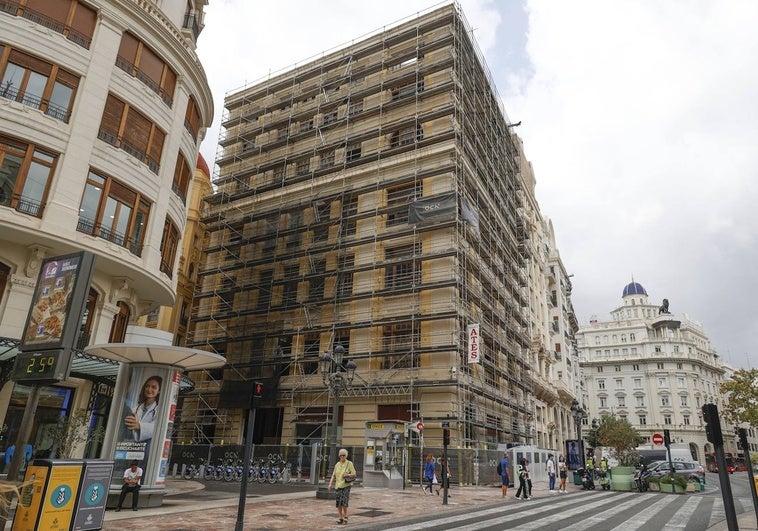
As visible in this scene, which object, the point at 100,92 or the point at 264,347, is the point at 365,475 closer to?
the point at 264,347

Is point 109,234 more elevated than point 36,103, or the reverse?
point 36,103

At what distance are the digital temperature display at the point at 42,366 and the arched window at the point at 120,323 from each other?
496 inches

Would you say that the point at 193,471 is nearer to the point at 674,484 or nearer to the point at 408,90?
the point at 674,484

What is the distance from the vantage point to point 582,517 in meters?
13.9

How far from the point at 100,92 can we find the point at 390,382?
18.5 m

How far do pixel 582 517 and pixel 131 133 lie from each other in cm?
2000

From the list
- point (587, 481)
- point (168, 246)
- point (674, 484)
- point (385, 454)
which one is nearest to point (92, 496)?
point (168, 246)

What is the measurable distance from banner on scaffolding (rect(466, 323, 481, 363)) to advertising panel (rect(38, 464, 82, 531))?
20.7 m

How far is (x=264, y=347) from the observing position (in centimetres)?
3200

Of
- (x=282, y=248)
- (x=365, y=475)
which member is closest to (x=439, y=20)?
(x=282, y=248)

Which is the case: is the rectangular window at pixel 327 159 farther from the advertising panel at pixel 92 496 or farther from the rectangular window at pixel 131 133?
the advertising panel at pixel 92 496

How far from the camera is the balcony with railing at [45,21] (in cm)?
1742

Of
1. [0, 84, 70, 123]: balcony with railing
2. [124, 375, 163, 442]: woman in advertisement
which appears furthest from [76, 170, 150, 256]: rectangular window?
[124, 375, 163, 442]: woman in advertisement

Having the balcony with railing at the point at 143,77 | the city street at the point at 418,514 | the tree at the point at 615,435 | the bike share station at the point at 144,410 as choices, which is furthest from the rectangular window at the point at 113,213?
the tree at the point at 615,435
